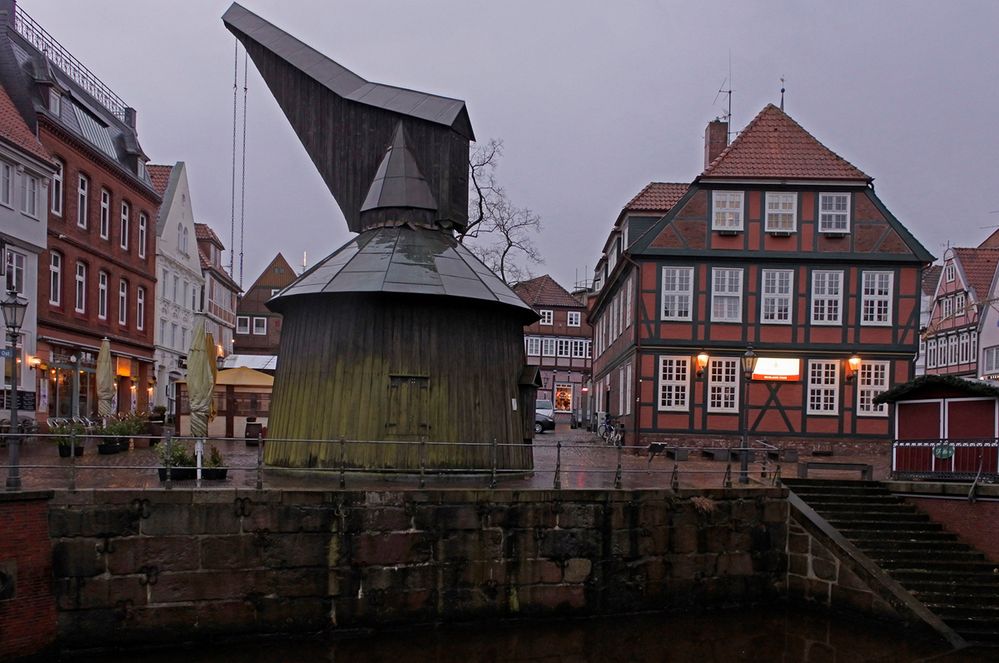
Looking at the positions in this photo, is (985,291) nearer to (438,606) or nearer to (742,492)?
(742,492)

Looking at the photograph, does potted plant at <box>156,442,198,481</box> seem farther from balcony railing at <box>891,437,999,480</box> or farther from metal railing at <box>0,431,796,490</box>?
balcony railing at <box>891,437,999,480</box>

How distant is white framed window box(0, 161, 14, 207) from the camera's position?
24.8 metres

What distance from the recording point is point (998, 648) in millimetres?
13969

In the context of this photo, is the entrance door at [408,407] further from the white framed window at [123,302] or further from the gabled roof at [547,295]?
the gabled roof at [547,295]

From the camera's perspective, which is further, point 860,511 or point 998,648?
point 860,511

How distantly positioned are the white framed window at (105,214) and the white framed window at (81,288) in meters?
2.09

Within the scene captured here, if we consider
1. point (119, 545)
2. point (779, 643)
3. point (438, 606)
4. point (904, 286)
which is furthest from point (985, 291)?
point (119, 545)

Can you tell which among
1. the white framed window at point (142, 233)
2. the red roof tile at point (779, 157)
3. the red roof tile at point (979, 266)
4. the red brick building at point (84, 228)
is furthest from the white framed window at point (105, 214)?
the red roof tile at point (979, 266)

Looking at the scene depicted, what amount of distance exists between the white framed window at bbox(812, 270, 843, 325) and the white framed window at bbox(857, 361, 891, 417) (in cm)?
184

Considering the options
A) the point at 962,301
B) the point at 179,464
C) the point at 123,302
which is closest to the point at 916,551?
→ the point at 179,464

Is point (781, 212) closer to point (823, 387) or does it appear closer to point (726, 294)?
point (726, 294)

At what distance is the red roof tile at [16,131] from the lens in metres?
25.1

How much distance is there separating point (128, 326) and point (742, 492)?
28.1 m

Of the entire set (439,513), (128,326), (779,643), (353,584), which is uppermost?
(128,326)
